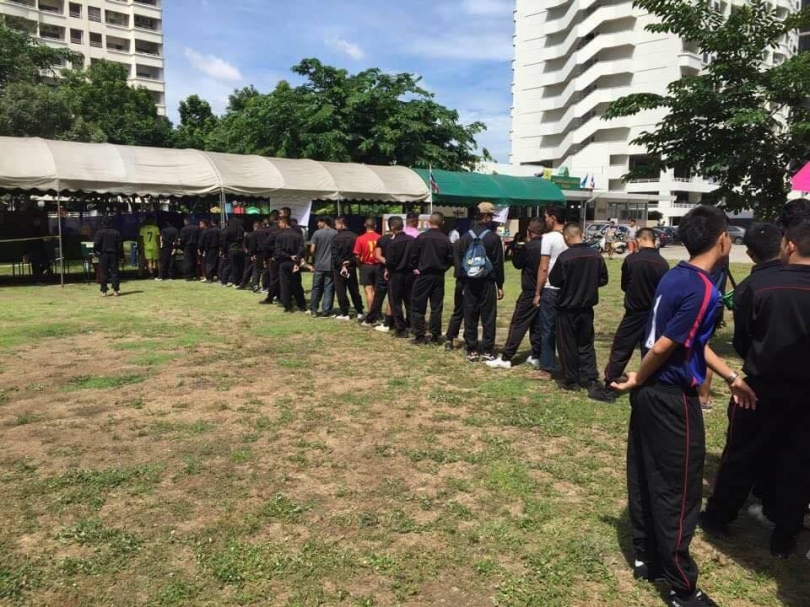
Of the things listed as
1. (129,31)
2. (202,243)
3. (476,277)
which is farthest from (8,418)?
(129,31)

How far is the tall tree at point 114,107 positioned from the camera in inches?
1359

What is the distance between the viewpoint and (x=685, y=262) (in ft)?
9.18

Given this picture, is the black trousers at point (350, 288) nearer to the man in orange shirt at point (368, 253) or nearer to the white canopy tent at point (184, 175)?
the man in orange shirt at point (368, 253)

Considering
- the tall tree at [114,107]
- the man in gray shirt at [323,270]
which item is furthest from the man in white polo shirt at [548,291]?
the tall tree at [114,107]

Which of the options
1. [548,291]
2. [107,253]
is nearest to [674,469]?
[548,291]

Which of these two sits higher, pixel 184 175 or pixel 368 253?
pixel 184 175

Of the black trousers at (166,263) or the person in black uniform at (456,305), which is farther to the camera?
the black trousers at (166,263)

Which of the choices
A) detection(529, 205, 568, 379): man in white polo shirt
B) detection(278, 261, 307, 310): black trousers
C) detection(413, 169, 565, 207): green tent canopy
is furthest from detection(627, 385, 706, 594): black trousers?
detection(413, 169, 565, 207): green tent canopy

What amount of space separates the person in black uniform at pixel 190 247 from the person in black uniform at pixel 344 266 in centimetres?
736

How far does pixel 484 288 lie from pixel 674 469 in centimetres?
459

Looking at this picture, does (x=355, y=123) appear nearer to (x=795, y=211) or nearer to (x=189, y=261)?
(x=189, y=261)

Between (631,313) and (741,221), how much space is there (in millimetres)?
42885

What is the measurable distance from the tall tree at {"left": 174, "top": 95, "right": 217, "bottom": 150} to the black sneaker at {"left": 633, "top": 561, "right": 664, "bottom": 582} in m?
37.6

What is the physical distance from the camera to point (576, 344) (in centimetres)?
619
